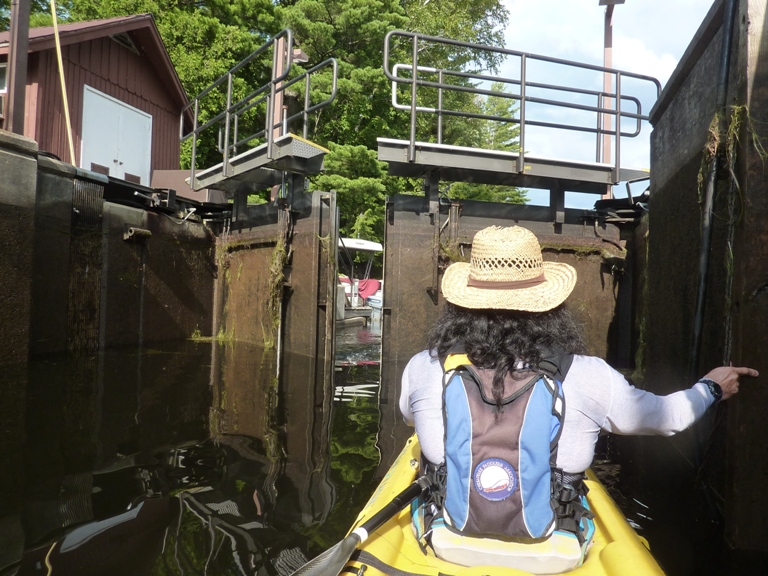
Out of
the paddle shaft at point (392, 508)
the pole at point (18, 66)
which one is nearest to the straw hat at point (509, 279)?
the paddle shaft at point (392, 508)

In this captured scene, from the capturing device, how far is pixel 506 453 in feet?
5.47

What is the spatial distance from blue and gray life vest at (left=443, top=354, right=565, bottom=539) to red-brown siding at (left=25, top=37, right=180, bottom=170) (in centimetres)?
1108

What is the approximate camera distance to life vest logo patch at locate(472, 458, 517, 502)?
65.7 inches

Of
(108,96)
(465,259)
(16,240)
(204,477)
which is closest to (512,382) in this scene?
(204,477)

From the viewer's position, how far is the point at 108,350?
725 centimetres

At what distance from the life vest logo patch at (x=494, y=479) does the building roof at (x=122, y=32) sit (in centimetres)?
1131

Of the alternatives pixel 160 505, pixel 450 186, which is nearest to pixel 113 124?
pixel 160 505

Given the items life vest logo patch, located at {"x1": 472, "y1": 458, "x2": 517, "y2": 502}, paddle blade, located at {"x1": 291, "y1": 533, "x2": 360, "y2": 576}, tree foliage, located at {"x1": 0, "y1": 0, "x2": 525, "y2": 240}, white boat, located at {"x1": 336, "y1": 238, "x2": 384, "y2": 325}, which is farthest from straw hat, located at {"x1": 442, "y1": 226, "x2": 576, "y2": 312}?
tree foliage, located at {"x1": 0, "y1": 0, "x2": 525, "y2": 240}

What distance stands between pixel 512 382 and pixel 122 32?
13.4m

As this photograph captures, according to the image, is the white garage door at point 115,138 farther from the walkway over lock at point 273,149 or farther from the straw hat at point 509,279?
the straw hat at point 509,279

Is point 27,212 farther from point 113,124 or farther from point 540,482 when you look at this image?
point 113,124

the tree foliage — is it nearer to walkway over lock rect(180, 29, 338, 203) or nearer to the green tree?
walkway over lock rect(180, 29, 338, 203)

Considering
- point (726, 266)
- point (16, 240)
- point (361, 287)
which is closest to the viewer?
point (726, 266)

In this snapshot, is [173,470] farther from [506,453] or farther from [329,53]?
[329,53]
